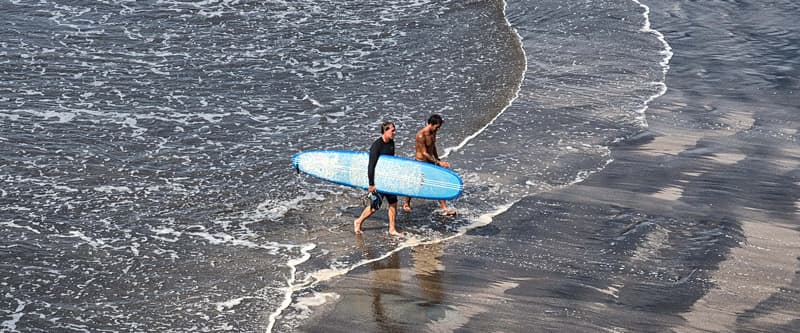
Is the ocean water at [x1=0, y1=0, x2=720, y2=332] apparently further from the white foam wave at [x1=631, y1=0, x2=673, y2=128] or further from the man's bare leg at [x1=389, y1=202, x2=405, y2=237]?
the man's bare leg at [x1=389, y1=202, x2=405, y2=237]

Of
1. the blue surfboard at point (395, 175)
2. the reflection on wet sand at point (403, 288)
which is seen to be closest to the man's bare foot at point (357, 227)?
the reflection on wet sand at point (403, 288)

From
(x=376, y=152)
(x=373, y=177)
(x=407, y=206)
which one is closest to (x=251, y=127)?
(x=407, y=206)

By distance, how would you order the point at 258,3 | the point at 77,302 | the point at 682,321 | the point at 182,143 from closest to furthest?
the point at 682,321 → the point at 77,302 → the point at 182,143 → the point at 258,3

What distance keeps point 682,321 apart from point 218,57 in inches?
557

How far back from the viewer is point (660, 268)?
11.2 m

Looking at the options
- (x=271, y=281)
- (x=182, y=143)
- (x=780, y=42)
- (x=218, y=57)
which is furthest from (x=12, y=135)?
(x=780, y=42)

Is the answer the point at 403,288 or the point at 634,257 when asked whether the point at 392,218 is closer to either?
the point at 403,288

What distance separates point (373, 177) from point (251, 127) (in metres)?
5.60

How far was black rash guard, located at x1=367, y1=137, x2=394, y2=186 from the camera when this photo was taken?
1218cm

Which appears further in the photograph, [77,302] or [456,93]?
[456,93]

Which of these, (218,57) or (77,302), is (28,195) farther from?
(218,57)

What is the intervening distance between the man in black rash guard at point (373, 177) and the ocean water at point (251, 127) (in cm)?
28

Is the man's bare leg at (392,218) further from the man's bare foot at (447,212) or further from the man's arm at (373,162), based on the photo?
the man's bare foot at (447,212)

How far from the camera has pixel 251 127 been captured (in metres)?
17.3
